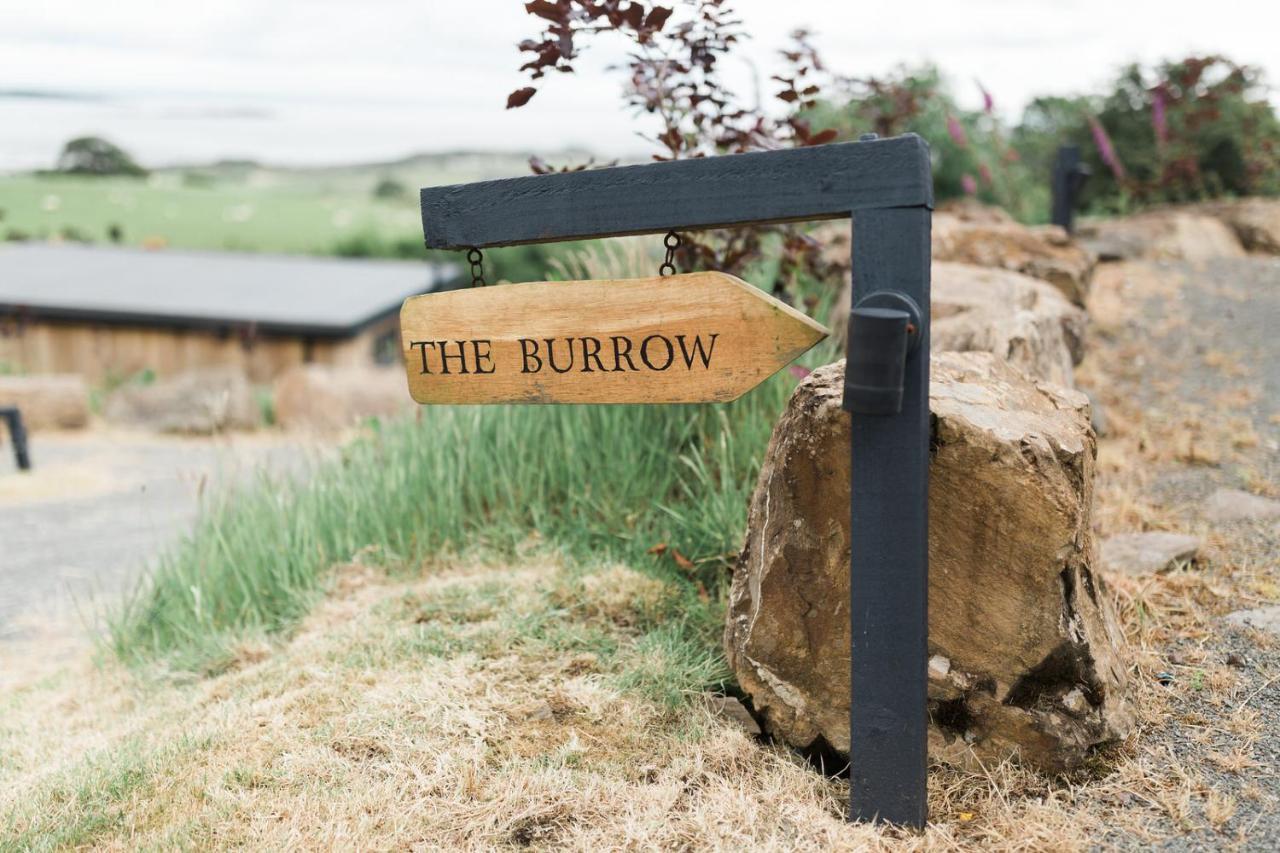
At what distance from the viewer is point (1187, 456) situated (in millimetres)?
4320

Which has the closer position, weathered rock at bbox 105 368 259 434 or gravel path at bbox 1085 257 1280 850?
gravel path at bbox 1085 257 1280 850

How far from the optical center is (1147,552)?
10.8 ft

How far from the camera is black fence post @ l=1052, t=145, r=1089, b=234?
7.43 metres

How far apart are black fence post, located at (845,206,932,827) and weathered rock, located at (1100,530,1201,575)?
56.4 inches

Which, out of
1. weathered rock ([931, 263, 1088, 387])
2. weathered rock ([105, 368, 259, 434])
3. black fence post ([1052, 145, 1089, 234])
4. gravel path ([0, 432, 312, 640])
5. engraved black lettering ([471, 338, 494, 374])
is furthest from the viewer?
weathered rock ([105, 368, 259, 434])

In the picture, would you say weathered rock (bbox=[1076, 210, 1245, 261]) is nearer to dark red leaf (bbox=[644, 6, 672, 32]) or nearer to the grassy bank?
the grassy bank

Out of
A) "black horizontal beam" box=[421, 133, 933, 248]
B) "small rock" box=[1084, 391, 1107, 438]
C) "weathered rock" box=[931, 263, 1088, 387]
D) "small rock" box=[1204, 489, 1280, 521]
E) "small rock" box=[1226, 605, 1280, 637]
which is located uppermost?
"black horizontal beam" box=[421, 133, 933, 248]

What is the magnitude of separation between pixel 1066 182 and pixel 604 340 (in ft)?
21.0

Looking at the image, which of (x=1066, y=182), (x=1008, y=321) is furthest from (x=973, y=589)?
(x=1066, y=182)

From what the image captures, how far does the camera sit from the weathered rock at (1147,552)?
3216 mm

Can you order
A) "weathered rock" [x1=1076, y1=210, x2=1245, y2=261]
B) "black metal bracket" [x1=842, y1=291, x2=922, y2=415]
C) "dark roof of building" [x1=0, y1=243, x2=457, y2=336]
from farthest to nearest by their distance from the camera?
"dark roof of building" [x1=0, y1=243, x2=457, y2=336], "weathered rock" [x1=1076, y1=210, x2=1245, y2=261], "black metal bracket" [x1=842, y1=291, x2=922, y2=415]

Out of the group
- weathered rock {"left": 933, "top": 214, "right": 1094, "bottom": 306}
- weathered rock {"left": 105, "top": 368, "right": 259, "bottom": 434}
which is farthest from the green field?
weathered rock {"left": 933, "top": 214, "right": 1094, "bottom": 306}

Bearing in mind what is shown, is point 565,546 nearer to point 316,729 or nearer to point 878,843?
point 316,729

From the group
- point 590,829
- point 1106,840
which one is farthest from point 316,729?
point 1106,840
